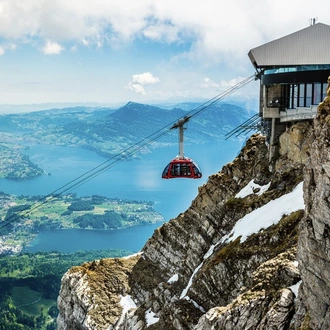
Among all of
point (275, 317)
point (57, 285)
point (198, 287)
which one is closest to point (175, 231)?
point (198, 287)

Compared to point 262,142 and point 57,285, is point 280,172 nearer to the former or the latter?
point 262,142

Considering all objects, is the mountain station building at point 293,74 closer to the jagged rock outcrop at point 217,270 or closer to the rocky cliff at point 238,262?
the rocky cliff at point 238,262

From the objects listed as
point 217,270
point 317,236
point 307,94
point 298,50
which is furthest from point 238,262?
point 298,50

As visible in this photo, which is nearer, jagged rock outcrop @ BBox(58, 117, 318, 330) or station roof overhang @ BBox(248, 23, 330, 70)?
jagged rock outcrop @ BBox(58, 117, 318, 330)

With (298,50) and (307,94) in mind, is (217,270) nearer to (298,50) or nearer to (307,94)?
(307,94)

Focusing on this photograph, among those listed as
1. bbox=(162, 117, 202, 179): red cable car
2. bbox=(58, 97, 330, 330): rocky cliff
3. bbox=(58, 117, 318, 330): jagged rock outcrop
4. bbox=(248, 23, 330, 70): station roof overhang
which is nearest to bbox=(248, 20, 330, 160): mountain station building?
bbox=(248, 23, 330, 70): station roof overhang

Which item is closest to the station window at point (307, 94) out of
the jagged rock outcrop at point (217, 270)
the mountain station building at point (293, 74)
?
the mountain station building at point (293, 74)

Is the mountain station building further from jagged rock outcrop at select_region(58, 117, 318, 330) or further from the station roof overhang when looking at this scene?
jagged rock outcrop at select_region(58, 117, 318, 330)
